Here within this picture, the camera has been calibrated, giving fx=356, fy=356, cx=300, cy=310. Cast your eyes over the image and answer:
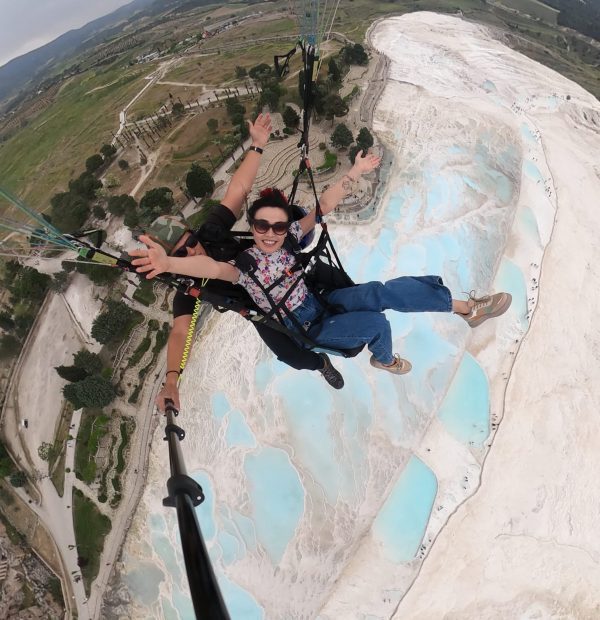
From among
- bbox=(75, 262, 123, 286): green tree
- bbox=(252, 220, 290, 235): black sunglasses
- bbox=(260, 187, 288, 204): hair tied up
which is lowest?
bbox=(75, 262, 123, 286): green tree

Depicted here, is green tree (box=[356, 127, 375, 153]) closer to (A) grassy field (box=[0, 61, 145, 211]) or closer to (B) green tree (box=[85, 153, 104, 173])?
(B) green tree (box=[85, 153, 104, 173])

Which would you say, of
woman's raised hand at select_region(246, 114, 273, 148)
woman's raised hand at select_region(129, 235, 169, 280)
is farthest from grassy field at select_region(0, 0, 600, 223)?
woman's raised hand at select_region(129, 235, 169, 280)

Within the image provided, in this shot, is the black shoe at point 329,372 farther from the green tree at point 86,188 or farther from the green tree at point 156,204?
the green tree at point 86,188

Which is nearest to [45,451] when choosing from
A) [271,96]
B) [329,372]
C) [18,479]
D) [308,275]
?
[18,479]

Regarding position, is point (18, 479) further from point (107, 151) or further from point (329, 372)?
point (107, 151)

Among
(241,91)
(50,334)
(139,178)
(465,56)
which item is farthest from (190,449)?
(241,91)

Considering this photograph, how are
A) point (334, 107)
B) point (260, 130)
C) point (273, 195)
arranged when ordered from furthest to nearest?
point (334, 107) < point (260, 130) < point (273, 195)
